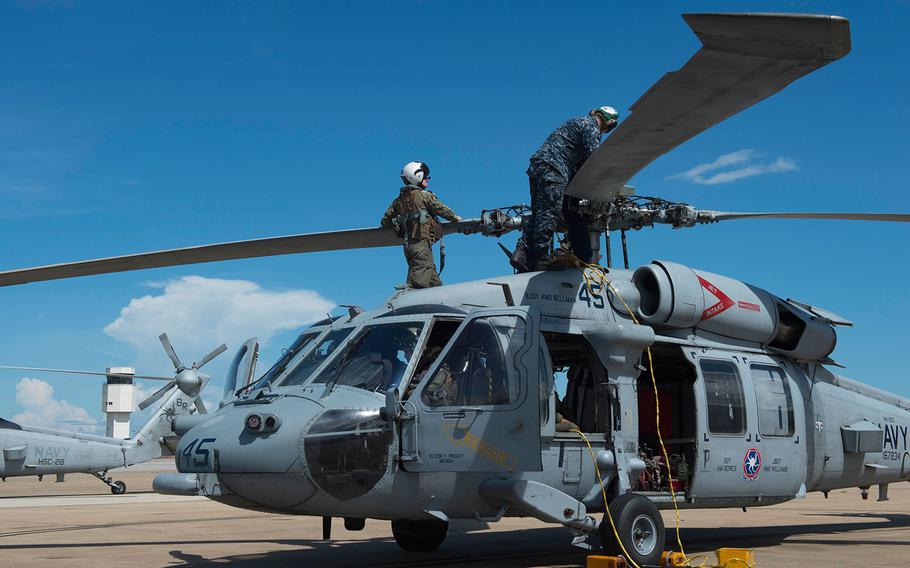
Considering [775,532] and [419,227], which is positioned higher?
[419,227]

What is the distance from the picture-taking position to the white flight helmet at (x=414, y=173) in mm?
10477

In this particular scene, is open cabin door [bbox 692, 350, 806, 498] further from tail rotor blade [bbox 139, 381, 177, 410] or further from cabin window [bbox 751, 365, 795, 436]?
tail rotor blade [bbox 139, 381, 177, 410]

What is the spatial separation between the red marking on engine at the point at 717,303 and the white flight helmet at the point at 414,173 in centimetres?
330

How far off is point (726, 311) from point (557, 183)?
8.58ft

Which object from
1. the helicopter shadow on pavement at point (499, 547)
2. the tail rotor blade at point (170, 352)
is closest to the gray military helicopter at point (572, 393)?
the helicopter shadow on pavement at point (499, 547)

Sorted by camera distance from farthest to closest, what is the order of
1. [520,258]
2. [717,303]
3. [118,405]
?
1. [118,405]
2. [717,303]
3. [520,258]

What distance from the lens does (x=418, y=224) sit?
10.3 meters

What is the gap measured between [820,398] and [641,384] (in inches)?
89.9

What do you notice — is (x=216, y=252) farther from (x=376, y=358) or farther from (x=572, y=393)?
(x=572, y=393)

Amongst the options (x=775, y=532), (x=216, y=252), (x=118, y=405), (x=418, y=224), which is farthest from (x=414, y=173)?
(x=118, y=405)

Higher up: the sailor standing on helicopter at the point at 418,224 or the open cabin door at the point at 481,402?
the sailor standing on helicopter at the point at 418,224

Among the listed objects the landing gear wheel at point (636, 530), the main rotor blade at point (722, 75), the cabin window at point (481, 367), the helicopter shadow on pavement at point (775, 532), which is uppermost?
the main rotor blade at point (722, 75)

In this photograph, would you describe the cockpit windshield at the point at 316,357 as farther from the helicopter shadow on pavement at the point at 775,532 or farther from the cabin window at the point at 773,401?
the helicopter shadow on pavement at the point at 775,532

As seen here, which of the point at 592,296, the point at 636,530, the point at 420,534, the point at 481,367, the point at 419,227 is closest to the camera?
the point at 481,367
